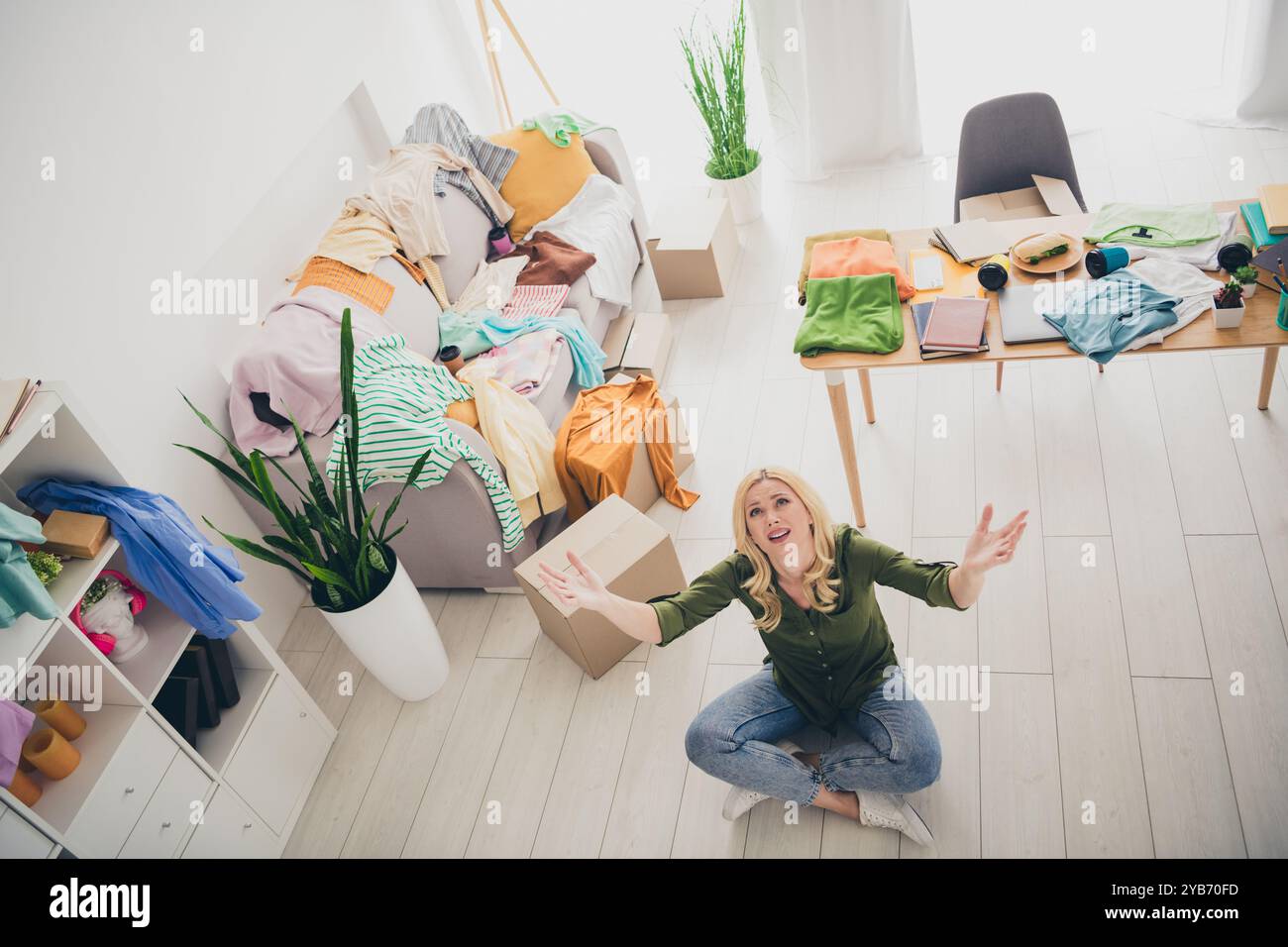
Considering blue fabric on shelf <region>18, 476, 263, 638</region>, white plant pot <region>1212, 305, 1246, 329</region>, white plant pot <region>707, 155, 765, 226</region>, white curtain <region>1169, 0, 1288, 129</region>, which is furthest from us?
white plant pot <region>707, 155, 765, 226</region>

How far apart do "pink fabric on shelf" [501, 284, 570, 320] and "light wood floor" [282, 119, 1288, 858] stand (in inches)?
29.8

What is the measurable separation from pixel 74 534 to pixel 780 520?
5.41 ft

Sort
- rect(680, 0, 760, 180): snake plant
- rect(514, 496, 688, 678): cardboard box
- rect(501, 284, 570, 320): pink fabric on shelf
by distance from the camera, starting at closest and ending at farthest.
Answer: rect(514, 496, 688, 678): cardboard box, rect(501, 284, 570, 320): pink fabric on shelf, rect(680, 0, 760, 180): snake plant

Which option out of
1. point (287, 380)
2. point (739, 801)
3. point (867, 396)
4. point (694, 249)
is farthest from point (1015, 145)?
point (287, 380)

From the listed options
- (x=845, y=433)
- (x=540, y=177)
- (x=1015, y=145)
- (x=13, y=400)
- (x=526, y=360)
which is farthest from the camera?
(x=540, y=177)

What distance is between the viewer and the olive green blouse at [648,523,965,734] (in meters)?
2.24

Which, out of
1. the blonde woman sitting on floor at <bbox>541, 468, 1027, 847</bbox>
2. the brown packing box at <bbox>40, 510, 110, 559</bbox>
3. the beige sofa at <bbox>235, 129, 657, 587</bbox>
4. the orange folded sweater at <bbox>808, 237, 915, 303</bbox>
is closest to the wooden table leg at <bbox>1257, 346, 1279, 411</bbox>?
the orange folded sweater at <bbox>808, 237, 915, 303</bbox>

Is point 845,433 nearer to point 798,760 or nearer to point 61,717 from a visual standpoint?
point 798,760

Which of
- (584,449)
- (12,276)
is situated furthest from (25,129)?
(584,449)

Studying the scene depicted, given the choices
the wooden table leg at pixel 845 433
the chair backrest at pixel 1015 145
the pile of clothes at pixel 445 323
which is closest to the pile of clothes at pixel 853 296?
the wooden table leg at pixel 845 433

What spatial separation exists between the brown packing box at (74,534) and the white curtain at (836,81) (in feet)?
12.8

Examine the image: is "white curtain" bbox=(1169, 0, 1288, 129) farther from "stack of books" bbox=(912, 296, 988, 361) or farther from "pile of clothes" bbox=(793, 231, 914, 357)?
"stack of books" bbox=(912, 296, 988, 361)

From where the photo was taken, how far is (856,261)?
3096 mm

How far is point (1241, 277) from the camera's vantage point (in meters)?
2.54
